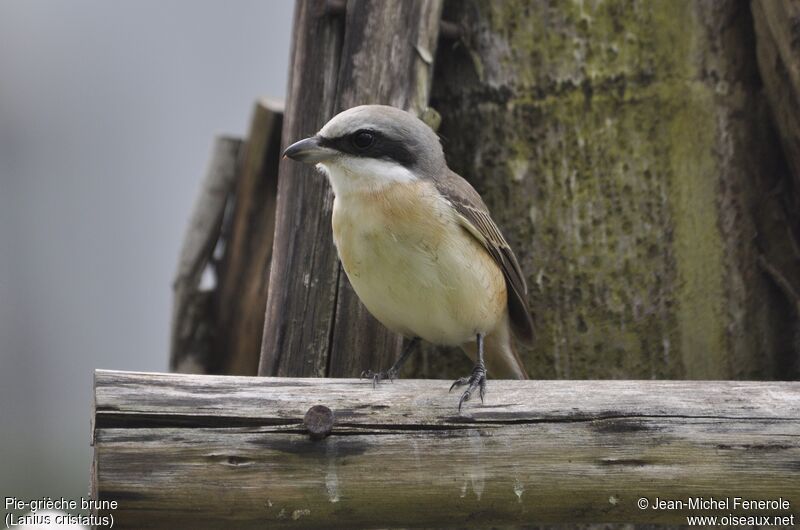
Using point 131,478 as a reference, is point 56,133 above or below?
above

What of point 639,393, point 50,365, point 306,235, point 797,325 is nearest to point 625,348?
point 797,325

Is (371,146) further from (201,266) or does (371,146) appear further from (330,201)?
(201,266)

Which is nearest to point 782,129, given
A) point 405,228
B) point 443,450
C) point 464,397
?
point 405,228

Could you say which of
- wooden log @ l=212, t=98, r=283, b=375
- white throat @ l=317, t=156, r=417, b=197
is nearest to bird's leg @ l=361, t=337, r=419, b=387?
white throat @ l=317, t=156, r=417, b=197

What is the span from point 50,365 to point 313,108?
14.5 ft

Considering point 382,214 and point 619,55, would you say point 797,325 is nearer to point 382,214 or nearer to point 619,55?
point 619,55

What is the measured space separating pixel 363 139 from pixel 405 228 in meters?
0.39

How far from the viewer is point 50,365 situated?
7.51 metres

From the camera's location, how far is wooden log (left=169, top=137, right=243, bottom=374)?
Result: 18.8ft

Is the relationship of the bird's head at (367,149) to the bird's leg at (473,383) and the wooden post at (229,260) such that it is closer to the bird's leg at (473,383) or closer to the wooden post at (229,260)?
the bird's leg at (473,383)

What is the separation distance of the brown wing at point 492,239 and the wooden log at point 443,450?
0.90 meters

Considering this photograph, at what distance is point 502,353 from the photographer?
13.9 ft

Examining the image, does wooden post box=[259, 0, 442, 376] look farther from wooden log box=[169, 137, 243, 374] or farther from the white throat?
wooden log box=[169, 137, 243, 374]

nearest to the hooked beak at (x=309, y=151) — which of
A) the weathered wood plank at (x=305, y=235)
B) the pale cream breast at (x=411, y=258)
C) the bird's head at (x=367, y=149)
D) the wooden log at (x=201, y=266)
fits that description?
the bird's head at (x=367, y=149)
